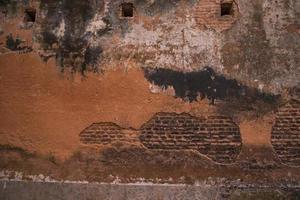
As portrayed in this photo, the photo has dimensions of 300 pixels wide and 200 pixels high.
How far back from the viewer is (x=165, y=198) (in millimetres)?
5727

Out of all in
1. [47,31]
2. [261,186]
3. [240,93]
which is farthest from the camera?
[47,31]

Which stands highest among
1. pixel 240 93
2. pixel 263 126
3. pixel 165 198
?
pixel 240 93

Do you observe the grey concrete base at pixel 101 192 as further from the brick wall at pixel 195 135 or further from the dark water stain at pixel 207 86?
the dark water stain at pixel 207 86

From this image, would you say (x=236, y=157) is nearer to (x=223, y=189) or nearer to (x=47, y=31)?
(x=223, y=189)

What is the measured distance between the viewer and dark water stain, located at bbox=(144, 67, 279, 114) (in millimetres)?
6031

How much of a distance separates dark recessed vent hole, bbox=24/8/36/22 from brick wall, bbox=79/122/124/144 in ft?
6.39

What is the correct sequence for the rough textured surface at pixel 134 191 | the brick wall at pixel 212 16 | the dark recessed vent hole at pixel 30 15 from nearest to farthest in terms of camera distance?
the rough textured surface at pixel 134 191 → the brick wall at pixel 212 16 → the dark recessed vent hole at pixel 30 15

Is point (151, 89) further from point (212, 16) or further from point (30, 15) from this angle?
point (30, 15)

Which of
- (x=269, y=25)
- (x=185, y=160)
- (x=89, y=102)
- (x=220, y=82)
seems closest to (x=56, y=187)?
(x=89, y=102)

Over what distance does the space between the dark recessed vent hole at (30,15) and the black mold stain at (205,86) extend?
1959 millimetres

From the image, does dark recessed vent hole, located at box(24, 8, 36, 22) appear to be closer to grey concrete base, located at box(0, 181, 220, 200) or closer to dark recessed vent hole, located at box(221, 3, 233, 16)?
grey concrete base, located at box(0, 181, 220, 200)

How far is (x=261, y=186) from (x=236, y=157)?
49 centimetres

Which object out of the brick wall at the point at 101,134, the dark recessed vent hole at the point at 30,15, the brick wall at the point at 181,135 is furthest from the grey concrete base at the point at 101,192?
the dark recessed vent hole at the point at 30,15

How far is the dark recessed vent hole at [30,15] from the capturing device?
6.64 metres
